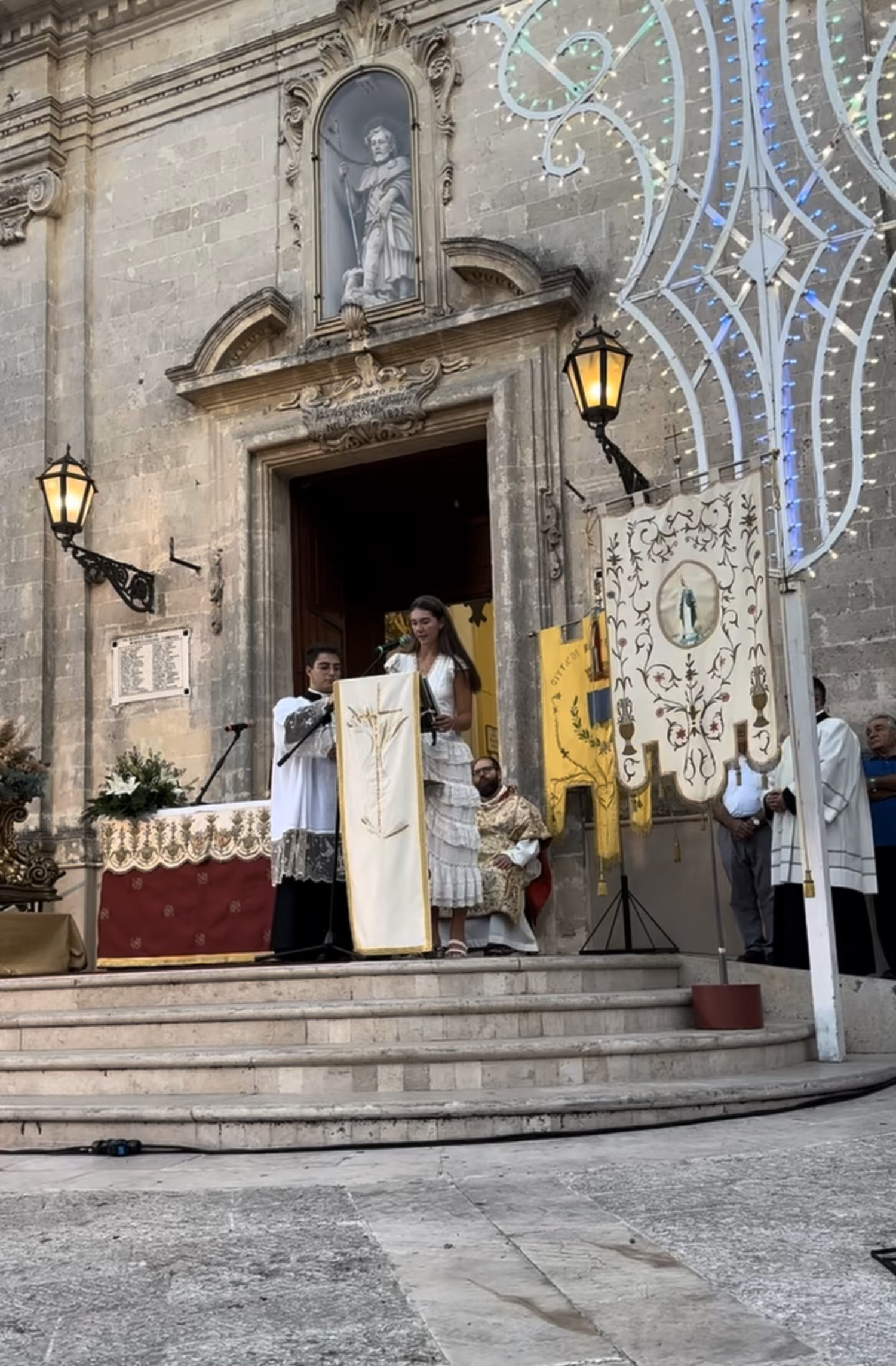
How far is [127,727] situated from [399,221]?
4.79 meters

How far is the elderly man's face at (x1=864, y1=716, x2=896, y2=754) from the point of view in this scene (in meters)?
8.35

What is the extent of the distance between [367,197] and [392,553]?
3.88m

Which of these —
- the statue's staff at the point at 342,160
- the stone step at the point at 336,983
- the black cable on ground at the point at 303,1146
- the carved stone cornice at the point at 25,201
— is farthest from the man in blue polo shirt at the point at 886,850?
the carved stone cornice at the point at 25,201

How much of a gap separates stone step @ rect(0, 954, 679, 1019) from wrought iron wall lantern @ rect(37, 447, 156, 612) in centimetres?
459

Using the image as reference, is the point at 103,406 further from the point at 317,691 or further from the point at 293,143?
the point at 317,691

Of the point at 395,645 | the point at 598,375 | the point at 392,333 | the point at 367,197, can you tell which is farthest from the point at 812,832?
the point at 367,197

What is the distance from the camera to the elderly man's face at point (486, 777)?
8.86m

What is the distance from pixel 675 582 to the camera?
6816 mm

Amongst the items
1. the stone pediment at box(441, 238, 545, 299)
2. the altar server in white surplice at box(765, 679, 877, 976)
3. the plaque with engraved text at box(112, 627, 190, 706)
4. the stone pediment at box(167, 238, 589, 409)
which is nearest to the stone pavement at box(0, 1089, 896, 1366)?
the altar server in white surplice at box(765, 679, 877, 976)

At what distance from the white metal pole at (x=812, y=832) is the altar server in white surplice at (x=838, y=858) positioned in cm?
87

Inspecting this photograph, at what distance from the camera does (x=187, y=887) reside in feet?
28.1

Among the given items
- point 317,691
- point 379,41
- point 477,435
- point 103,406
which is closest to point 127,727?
point 103,406

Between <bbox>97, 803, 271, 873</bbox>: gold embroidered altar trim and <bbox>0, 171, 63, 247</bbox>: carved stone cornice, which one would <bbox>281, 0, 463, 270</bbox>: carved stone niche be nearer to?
<bbox>0, 171, 63, 247</bbox>: carved stone cornice

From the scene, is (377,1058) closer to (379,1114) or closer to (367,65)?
(379,1114)
